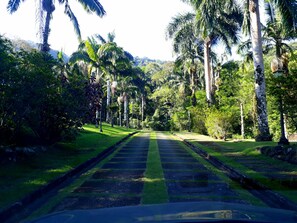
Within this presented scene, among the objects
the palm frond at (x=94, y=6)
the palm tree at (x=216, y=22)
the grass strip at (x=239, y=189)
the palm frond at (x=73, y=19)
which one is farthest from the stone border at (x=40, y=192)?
the palm tree at (x=216, y=22)

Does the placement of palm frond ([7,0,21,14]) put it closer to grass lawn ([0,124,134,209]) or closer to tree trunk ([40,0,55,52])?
tree trunk ([40,0,55,52])

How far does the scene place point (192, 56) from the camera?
1583 inches

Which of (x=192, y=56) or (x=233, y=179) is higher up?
(x=192, y=56)

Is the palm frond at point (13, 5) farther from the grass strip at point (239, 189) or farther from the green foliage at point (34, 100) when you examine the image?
the grass strip at point (239, 189)

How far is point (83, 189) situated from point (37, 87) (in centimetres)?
550

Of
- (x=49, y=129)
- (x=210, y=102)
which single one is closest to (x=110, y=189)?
(x=49, y=129)

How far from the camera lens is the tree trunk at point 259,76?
19.4 meters

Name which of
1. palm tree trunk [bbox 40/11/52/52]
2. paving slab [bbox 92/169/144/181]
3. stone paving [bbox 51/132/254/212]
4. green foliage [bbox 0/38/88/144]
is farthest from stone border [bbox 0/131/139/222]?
palm tree trunk [bbox 40/11/52/52]

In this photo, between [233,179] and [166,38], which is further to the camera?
[166,38]

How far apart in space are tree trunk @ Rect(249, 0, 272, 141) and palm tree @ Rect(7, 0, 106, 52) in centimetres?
946

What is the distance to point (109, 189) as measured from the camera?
862 cm

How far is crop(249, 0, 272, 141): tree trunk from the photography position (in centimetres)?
1941

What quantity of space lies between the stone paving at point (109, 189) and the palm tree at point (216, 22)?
15.5 metres

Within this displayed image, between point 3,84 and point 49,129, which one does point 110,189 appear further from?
point 49,129
